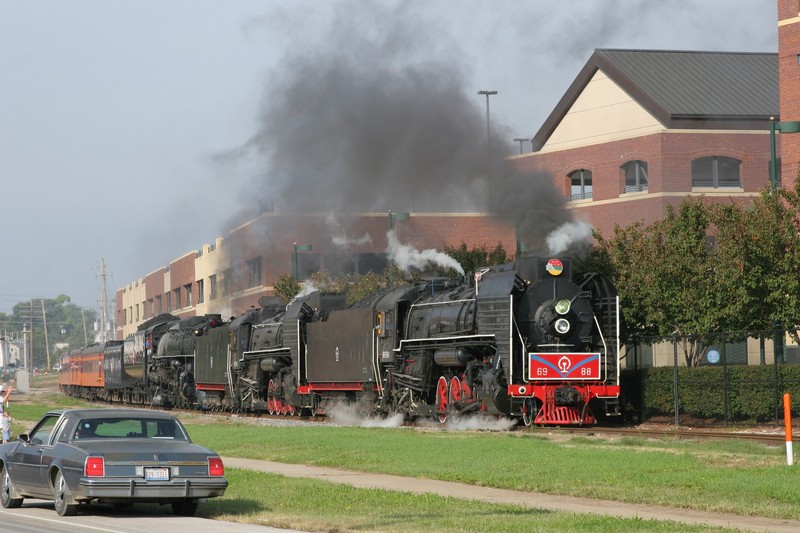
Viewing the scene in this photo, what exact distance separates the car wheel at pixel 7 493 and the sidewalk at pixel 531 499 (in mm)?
4811

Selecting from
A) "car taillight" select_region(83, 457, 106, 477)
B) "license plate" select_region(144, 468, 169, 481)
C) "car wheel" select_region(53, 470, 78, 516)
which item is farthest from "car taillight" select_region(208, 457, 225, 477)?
"car wheel" select_region(53, 470, 78, 516)

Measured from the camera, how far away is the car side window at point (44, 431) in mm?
16641

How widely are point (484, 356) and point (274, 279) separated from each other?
153 feet

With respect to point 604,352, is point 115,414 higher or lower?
lower

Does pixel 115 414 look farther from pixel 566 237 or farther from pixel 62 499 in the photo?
pixel 566 237

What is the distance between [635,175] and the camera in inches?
2394

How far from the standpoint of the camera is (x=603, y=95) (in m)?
63.2

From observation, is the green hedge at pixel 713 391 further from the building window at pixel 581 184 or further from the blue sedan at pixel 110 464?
the building window at pixel 581 184

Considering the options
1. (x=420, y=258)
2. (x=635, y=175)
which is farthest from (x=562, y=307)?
(x=635, y=175)

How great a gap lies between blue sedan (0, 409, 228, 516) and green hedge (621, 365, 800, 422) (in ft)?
53.3

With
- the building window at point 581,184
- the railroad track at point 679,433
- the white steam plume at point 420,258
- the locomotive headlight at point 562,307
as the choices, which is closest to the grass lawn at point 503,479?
the railroad track at point 679,433

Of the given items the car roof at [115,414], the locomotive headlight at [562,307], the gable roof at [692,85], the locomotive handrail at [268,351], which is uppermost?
the gable roof at [692,85]

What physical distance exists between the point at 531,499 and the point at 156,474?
4873 millimetres

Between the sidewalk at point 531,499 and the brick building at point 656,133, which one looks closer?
the sidewalk at point 531,499
